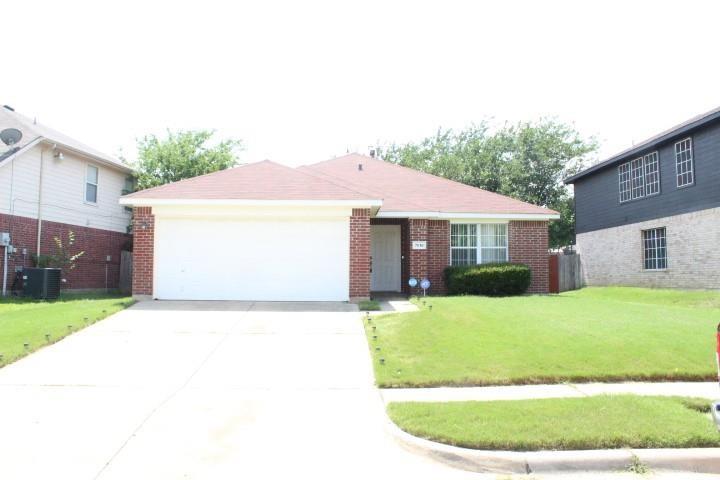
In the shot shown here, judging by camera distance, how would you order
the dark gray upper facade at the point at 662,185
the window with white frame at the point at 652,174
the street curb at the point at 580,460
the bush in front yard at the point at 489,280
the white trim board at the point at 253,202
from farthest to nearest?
1. the window with white frame at the point at 652,174
2. the dark gray upper facade at the point at 662,185
3. the bush in front yard at the point at 489,280
4. the white trim board at the point at 253,202
5. the street curb at the point at 580,460

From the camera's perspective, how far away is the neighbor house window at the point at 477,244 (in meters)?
17.2

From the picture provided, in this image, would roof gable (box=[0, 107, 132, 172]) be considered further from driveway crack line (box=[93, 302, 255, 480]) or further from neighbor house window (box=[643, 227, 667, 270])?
neighbor house window (box=[643, 227, 667, 270])

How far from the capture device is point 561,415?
5.53 meters

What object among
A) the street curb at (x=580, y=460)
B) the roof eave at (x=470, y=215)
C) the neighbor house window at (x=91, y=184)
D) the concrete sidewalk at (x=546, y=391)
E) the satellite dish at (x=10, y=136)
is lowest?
the street curb at (x=580, y=460)

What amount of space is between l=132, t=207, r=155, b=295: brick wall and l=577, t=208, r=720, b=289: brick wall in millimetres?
16141

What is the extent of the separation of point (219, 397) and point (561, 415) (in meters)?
3.94

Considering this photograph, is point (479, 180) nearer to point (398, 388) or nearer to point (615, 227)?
point (615, 227)

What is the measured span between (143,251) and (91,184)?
7.73 metres

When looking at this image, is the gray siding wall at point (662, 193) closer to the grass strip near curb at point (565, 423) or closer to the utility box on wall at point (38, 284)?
the grass strip near curb at point (565, 423)

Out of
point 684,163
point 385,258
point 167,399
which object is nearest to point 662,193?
point 684,163

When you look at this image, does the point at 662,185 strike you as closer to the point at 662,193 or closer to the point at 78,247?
the point at 662,193

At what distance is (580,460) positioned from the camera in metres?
4.63

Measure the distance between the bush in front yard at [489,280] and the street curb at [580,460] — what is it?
10993mm

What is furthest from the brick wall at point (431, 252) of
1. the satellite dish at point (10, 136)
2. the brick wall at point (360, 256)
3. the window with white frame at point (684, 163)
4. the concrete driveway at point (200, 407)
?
the satellite dish at point (10, 136)
